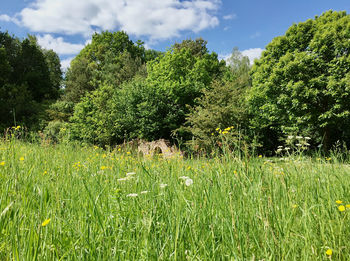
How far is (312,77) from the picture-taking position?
12.2 meters

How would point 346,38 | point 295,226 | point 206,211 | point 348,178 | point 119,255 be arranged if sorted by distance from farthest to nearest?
1. point 346,38
2. point 348,178
3. point 206,211
4. point 295,226
5. point 119,255

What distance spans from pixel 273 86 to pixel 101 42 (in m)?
31.6

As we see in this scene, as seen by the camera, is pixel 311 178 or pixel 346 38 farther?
pixel 346 38

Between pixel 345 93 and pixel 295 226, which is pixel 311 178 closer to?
pixel 295 226

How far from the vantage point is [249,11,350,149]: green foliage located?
11.4 metres

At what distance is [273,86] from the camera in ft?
43.4

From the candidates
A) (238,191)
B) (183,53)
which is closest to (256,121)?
(183,53)

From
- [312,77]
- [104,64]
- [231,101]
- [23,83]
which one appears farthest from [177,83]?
[104,64]

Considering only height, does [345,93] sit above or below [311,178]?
above

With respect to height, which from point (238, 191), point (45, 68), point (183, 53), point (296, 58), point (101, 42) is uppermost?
point (101, 42)

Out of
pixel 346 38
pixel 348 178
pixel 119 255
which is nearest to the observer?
pixel 119 255

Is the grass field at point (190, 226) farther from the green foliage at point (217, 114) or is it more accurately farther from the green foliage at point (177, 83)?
the green foliage at point (177, 83)

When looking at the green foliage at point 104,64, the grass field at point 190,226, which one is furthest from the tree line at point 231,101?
the grass field at point 190,226

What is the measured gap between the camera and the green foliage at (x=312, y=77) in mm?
11383
